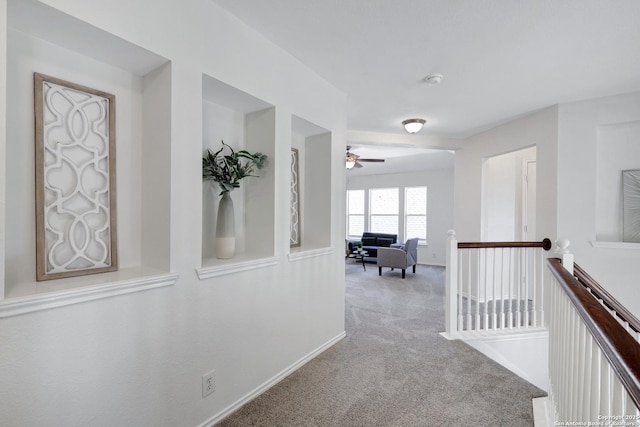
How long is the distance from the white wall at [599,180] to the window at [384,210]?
16.9 ft

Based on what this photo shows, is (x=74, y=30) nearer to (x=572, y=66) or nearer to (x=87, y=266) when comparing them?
(x=87, y=266)

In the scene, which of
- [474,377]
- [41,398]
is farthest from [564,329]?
[41,398]

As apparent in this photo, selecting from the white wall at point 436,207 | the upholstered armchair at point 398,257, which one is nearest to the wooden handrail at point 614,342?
the upholstered armchair at point 398,257

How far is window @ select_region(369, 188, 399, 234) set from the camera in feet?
28.5

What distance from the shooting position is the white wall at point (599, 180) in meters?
3.30

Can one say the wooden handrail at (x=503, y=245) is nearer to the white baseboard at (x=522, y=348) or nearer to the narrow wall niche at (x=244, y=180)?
the white baseboard at (x=522, y=348)

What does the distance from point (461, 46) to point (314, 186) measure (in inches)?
66.1

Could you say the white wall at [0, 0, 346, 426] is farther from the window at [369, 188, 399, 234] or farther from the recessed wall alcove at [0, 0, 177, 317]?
the window at [369, 188, 399, 234]

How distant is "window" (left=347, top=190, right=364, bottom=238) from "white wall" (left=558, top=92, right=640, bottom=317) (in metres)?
5.93

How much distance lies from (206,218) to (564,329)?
7.30 ft

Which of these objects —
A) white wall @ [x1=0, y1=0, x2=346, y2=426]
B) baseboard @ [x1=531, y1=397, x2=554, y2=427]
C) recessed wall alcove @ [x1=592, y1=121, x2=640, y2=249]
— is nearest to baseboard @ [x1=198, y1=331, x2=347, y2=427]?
white wall @ [x1=0, y1=0, x2=346, y2=426]

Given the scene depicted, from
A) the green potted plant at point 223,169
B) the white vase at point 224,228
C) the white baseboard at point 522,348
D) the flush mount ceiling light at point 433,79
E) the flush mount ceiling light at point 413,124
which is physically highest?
the flush mount ceiling light at point 433,79

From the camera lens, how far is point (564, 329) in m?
1.57

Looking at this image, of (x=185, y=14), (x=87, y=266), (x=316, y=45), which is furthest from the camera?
(x=316, y=45)
